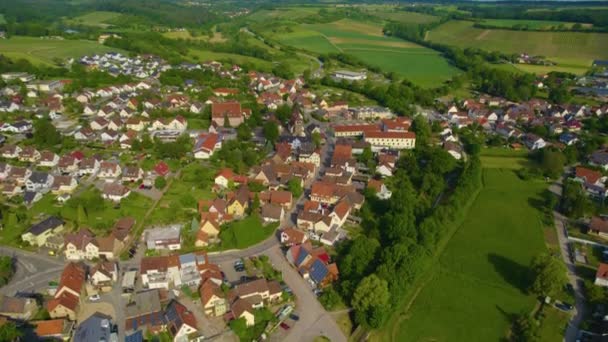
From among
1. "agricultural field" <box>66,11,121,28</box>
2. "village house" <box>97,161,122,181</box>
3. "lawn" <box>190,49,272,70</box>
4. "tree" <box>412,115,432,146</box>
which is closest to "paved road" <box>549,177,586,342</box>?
"tree" <box>412,115,432,146</box>

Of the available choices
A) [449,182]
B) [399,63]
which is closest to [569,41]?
[399,63]

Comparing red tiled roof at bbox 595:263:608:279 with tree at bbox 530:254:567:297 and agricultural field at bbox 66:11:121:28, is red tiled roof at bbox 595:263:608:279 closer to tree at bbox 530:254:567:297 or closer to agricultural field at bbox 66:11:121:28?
tree at bbox 530:254:567:297

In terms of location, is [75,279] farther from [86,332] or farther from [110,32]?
[110,32]

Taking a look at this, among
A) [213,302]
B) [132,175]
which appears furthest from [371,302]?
[132,175]

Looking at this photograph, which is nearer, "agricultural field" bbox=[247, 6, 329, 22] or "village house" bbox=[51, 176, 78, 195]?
"village house" bbox=[51, 176, 78, 195]

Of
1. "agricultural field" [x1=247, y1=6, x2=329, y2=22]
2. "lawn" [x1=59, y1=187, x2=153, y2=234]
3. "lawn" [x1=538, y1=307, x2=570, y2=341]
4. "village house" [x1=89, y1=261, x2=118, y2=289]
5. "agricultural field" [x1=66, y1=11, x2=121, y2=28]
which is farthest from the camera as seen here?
"agricultural field" [x1=247, y1=6, x2=329, y2=22]

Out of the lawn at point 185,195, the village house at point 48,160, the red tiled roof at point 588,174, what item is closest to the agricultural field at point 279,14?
the village house at point 48,160
